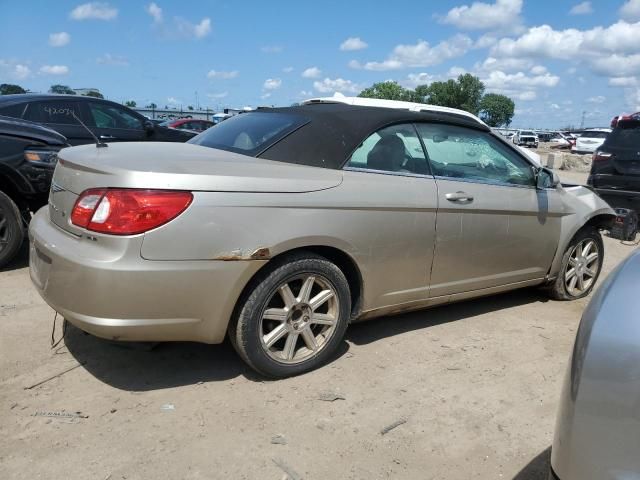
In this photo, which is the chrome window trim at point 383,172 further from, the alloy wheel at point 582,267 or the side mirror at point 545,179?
the alloy wheel at point 582,267

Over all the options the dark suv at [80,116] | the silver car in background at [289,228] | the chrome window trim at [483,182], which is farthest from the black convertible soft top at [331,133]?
the dark suv at [80,116]

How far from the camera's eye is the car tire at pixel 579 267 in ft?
15.4

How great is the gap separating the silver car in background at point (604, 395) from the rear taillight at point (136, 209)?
186cm

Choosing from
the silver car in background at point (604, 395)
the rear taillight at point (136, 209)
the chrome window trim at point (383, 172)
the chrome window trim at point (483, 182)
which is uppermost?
the chrome window trim at point (383, 172)

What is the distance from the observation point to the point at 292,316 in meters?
3.17

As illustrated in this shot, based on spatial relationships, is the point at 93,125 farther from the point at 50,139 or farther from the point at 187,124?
the point at 187,124

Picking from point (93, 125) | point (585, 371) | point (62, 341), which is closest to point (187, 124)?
point (93, 125)

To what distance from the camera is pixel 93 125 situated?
25.2 feet

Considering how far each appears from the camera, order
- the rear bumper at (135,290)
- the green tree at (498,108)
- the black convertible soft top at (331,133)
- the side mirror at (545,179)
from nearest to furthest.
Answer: the rear bumper at (135,290)
the black convertible soft top at (331,133)
the side mirror at (545,179)
the green tree at (498,108)

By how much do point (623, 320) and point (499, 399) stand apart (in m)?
1.82

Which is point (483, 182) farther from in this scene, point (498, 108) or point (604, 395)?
point (498, 108)

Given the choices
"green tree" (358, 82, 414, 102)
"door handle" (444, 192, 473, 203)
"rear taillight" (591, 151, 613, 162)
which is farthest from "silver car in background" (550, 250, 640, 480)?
"green tree" (358, 82, 414, 102)

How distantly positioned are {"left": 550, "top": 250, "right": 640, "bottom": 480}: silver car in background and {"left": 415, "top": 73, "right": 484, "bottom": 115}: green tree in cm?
7894

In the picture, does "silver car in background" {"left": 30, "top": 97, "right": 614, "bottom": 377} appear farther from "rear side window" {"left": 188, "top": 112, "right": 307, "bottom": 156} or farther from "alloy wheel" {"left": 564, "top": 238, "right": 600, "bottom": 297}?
"alloy wheel" {"left": 564, "top": 238, "right": 600, "bottom": 297}
